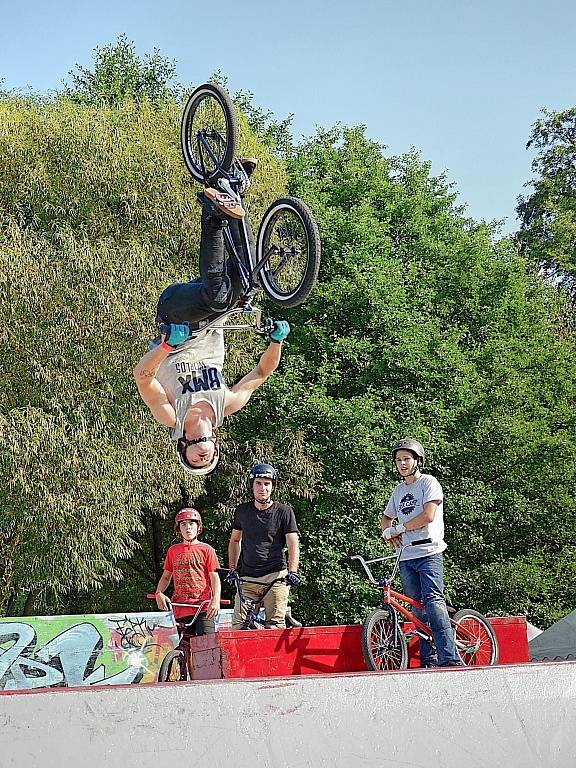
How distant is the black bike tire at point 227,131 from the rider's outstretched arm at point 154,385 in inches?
54.4

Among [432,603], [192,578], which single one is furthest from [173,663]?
[432,603]

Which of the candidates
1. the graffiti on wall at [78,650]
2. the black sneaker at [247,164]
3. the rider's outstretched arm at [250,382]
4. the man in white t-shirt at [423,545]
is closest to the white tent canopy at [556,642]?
the graffiti on wall at [78,650]

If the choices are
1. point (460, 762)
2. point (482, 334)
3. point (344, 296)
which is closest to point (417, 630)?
point (460, 762)

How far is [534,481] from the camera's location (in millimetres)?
23703

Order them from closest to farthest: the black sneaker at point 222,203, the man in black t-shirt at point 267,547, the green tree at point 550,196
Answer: the black sneaker at point 222,203
the man in black t-shirt at point 267,547
the green tree at point 550,196

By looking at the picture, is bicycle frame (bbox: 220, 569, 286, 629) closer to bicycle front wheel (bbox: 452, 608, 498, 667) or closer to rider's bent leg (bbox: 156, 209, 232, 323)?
bicycle front wheel (bbox: 452, 608, 498, 667)

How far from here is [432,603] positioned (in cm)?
805

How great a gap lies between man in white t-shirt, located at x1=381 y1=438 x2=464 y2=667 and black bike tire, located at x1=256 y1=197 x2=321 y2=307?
1.38m

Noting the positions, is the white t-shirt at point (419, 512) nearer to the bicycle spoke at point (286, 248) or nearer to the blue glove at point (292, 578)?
the blue glove at point (292, 578)

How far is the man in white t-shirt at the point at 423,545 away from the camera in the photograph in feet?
26.4

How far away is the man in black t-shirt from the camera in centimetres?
910

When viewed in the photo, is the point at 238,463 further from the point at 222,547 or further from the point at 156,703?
the point at 156,703

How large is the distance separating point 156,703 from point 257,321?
12.6 ft

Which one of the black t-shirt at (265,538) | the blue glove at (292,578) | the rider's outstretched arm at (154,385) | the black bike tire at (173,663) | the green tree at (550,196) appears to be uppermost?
the green tree at (550,196)
